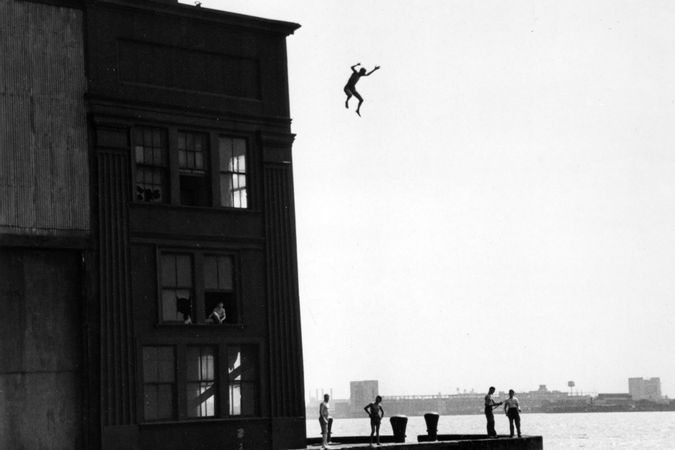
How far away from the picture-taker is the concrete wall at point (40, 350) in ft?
109

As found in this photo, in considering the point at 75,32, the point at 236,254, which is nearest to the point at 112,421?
the point at 236,254

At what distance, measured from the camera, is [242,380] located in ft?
124

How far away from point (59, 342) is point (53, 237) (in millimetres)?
2964

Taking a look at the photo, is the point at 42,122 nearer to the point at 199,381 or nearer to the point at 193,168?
the point at 193,168

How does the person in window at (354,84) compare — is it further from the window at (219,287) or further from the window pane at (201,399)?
the window pane at (201,399)

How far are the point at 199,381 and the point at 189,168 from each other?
6.60 metres

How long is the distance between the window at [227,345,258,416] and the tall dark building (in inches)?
1.8

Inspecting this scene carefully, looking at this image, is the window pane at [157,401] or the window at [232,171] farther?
the window at [232,171]

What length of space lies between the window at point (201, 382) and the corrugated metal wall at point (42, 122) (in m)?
5.28

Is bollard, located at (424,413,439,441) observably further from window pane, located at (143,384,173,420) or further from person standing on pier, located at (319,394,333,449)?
window pane, located at (143,384,173,420)

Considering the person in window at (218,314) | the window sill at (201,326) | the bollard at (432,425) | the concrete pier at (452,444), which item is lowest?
the concrete pier at (452,444)

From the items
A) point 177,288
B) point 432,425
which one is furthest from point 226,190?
point 432,425

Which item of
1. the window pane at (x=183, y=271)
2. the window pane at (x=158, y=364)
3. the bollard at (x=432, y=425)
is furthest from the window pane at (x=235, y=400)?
the bollard at (x=432, y=425)

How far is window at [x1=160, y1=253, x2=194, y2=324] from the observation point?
120 ft
